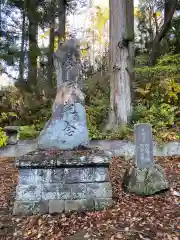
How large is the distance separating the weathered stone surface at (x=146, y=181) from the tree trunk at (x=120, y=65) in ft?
12.4

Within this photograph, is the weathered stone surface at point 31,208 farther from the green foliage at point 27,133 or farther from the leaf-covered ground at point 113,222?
the green foliage at point 27,133

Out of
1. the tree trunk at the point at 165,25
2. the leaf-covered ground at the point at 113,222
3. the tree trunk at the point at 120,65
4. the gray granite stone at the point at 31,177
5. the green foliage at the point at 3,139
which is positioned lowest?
the leaf-covered ground at the point at 113,222

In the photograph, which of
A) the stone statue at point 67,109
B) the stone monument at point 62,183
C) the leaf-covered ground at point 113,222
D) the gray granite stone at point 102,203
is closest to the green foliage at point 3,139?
the leaf-covered ground at point 113,222

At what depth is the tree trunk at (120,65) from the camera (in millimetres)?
8945

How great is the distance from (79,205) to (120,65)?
546 centimetres

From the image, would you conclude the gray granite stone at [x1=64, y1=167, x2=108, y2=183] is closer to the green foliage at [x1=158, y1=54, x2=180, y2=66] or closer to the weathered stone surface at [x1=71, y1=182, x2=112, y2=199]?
the weathered stone surface at [x1=71, y1=182, x2=112, y2=199]

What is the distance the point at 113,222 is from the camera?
404 centimetres

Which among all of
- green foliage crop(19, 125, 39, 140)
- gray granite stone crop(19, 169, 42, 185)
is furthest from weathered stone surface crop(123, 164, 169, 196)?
green foliage crop(19, 125, 39, 140)

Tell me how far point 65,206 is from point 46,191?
14.4 inches

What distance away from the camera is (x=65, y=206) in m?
4.49

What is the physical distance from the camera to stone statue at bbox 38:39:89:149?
4.93m

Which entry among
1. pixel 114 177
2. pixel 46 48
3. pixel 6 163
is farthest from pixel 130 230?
pixel 46 48

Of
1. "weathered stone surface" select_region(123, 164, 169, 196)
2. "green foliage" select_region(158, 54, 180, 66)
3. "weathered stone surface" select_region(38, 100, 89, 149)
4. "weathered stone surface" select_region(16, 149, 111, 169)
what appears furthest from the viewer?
"green foliage" select_region(158, 54, 180, 66)

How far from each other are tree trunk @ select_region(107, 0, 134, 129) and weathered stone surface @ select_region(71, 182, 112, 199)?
454 centimetres
